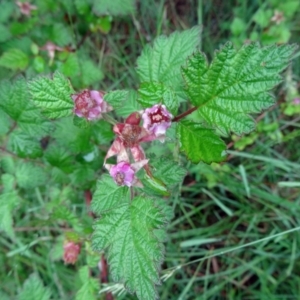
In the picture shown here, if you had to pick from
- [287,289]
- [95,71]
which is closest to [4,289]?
[95,71]

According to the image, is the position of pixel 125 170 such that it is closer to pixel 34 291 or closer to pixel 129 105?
pixel 129 105

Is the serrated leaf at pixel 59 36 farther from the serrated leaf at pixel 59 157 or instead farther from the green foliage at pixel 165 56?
the green foliage at pixel 165 56

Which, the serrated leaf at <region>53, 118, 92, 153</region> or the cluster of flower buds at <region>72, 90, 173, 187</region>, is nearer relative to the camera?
the cluster of flower buds at <region>72, 90, 173, 187</region>

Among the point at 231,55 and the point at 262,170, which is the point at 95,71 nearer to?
the point at 262,170

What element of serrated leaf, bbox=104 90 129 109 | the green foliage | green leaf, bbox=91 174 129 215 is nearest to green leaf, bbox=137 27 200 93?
the green foliage

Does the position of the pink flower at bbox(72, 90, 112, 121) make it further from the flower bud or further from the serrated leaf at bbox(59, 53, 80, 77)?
the serrated leaf at bbox(59, 53, 80, 77)

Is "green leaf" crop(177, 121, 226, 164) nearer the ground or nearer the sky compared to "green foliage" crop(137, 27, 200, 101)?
nearer the ground

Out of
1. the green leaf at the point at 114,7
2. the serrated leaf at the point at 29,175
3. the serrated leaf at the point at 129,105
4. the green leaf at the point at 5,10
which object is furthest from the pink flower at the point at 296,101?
the green leaf at the point at 5,10
